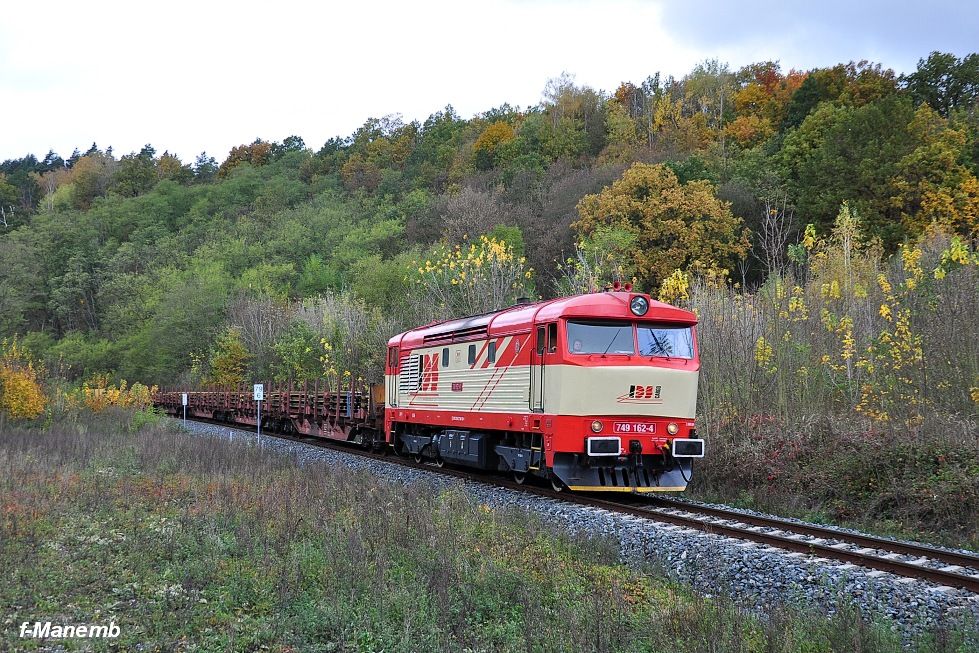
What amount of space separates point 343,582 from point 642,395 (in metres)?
7.30

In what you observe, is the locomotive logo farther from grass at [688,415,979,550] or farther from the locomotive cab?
grass at [688,415,979,550]

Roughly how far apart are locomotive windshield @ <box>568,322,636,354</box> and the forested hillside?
436 cm

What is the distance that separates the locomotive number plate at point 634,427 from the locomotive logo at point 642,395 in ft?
1.15

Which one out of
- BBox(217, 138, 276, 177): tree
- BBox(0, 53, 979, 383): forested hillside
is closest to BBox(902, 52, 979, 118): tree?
BBox(0, 53, 979, 383): forested hillside

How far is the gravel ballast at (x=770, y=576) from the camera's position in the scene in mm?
7496

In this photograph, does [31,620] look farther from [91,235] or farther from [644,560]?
[91,235]

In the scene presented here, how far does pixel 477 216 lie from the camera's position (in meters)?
50.8

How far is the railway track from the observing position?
28.6ft

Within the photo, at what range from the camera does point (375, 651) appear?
6.41 meters

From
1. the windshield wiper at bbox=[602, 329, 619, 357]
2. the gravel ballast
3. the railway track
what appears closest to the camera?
the gravel ballast

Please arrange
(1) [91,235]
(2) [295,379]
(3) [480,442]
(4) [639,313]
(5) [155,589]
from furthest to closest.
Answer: (1) [91,235]
(2) [295,379]
(3) [480,442]
(4) [639,313]
(5) [155,589]

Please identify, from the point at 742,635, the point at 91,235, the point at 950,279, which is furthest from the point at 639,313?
the point at 91,235

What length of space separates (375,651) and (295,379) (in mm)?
36449

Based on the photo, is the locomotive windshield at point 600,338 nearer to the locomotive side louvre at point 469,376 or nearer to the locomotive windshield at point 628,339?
the locomotive windshield at point 628,339
